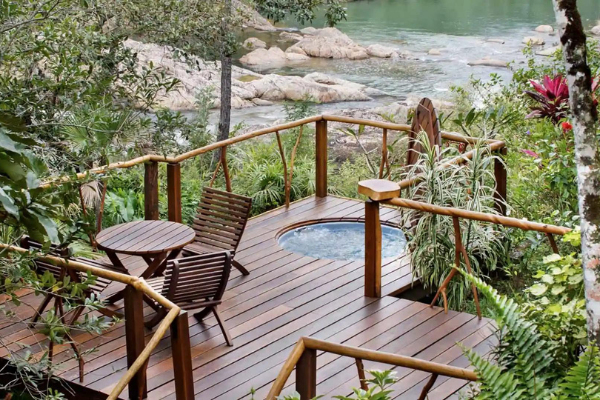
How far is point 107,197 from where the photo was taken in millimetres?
8617

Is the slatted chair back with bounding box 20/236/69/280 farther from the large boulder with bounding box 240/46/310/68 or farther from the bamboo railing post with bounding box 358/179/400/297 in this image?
the large boulder with bounding box 240/46/310/68

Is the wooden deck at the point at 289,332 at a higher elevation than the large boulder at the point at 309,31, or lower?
lower

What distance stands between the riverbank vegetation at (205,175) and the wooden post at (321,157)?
700 millimetres

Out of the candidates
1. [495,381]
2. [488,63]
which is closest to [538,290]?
[495,381]

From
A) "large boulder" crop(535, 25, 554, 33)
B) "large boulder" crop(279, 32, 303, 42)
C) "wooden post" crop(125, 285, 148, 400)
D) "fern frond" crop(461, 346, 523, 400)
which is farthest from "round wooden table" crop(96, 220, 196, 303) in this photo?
"large boulder" crop(535, 25, 554, 33)

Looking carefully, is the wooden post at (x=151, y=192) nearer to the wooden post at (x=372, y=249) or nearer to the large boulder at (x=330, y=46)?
the wooden post at (x=372, y=249)

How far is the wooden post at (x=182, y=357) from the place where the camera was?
13.5 feet

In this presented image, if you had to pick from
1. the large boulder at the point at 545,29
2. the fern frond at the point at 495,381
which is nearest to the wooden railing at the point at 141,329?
the fern frond at the point at 495,381

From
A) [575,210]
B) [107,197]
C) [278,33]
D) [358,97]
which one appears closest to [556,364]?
[575,210]

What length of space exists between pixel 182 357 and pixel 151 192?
263 centimetres

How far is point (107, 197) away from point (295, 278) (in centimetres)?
306

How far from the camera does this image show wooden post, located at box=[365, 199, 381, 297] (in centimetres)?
561

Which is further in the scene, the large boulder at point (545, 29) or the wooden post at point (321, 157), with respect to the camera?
the large boulder at point (545, 29)

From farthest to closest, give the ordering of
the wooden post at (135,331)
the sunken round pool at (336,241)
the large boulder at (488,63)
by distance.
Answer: the large boulder at (488,63)
the sunken round pool at (336,241)
the wooden post at (135,331)
